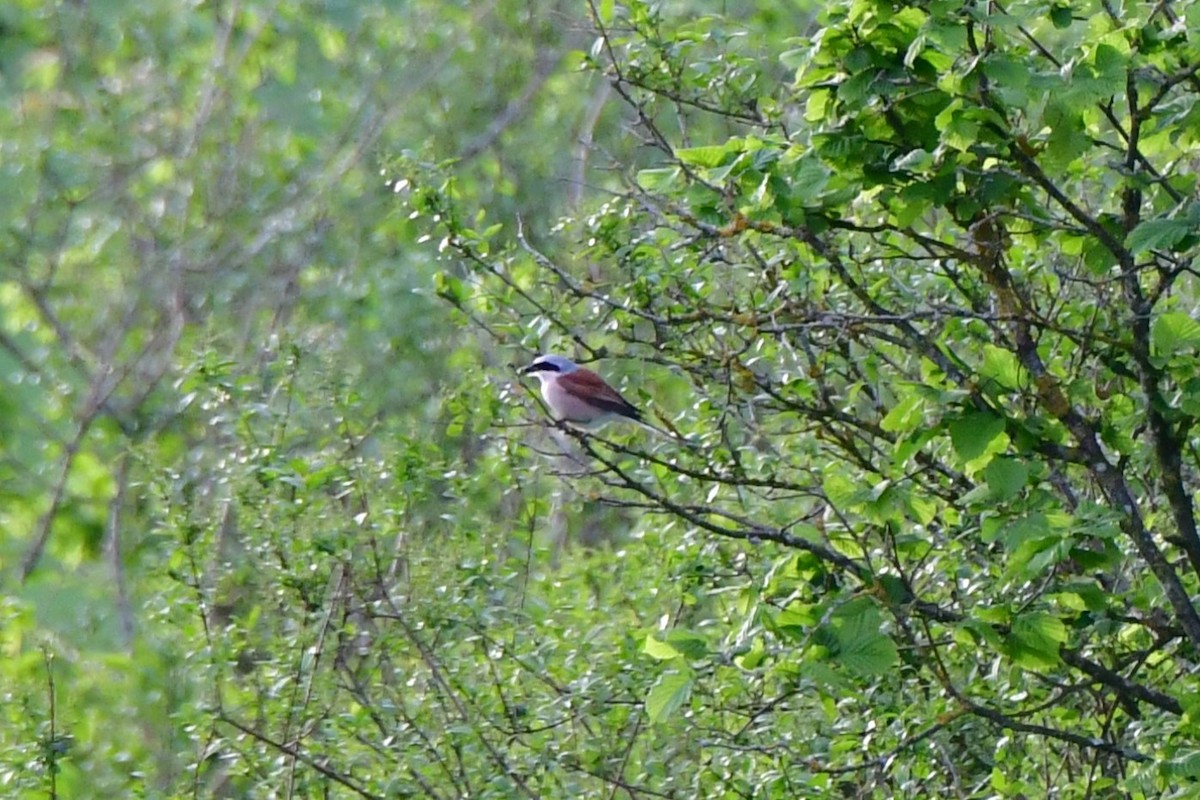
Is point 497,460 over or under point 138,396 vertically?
under

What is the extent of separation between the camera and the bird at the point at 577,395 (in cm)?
772

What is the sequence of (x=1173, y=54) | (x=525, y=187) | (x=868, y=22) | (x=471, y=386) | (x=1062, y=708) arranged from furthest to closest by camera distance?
1. (x=525, y=187)
2. (x=471, y=386)
3. (x=1062, y=708)
4. (x=1173, y=54)
5. (x=868, y=22)

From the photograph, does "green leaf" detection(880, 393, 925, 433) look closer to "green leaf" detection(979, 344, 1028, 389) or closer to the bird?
"green leaf" detection(979, 344, 1028, 389)

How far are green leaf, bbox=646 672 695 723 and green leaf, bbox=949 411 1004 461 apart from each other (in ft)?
2.18

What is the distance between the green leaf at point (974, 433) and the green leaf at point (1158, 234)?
0.41 m

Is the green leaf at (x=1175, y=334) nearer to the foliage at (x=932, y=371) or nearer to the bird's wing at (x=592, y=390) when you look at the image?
the foliage at (x=932, y=371)

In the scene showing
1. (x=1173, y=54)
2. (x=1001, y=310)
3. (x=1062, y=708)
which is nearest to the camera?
(x=1173, y=54)

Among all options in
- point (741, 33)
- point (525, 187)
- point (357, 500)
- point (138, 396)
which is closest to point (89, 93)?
point (138, 396)

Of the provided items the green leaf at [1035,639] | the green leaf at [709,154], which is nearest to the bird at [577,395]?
the green leaf at [709,154]

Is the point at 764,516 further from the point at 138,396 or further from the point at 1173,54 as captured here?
the point at 138,396

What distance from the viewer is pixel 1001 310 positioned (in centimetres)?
412

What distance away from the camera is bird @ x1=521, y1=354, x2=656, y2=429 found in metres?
7.72

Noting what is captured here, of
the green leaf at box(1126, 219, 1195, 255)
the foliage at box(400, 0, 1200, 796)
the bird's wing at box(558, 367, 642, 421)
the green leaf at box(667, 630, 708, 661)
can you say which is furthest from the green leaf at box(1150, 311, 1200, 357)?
the bird's wing at box(558, 367, 642, 421)

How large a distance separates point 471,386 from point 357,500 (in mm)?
1150
